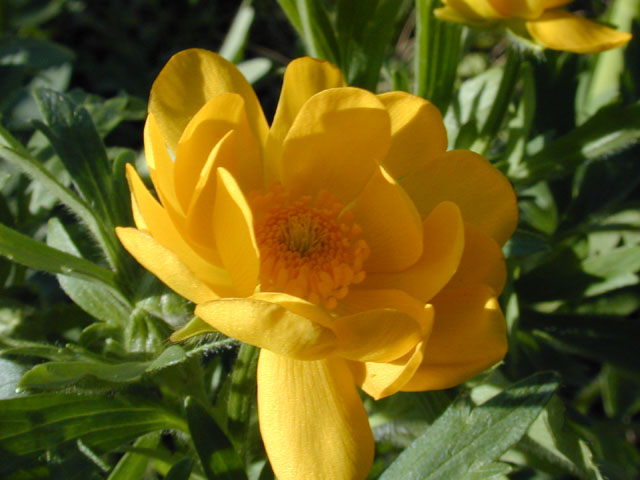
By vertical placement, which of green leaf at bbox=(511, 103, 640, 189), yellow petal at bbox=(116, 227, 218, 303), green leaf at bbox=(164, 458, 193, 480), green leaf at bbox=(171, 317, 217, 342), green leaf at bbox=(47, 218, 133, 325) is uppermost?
yellow petal at bbox=(116, 227, 218, 303)

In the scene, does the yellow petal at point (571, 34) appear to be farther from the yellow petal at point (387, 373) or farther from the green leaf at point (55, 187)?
the green leaf at point (55, 187)

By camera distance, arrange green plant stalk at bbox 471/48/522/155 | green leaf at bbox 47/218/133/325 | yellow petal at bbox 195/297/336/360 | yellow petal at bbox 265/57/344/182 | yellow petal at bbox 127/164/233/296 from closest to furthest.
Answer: yellow petal at bbox 195/297/336/360
yellow petal at bbox 127/164/233/296
yellow petal at bbox 265/57/344/182
green leaf at bbox 47/218/133/325
green plant stalk at bbox 471/48/522/155

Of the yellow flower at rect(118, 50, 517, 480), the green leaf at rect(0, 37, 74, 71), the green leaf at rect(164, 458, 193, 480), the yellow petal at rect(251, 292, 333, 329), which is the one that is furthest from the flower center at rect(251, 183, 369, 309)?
the green leaf at rect(0, 37, 74, 71)

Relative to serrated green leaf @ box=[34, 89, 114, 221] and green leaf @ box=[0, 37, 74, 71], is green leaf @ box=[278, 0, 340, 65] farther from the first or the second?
green leaf @ box=[0, 37, 74, 71]

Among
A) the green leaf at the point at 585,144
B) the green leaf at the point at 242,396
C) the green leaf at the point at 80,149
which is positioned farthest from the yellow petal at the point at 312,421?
the green leaf at the point at 585,144

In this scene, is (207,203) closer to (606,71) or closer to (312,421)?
(312,421)

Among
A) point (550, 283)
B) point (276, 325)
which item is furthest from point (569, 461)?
point (276, 325)
